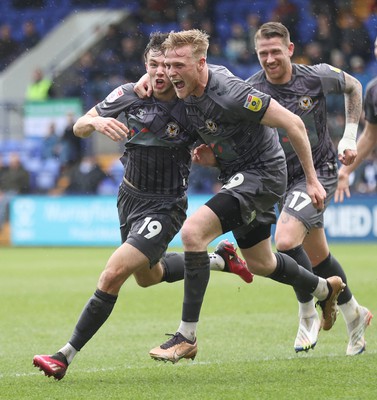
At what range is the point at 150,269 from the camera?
7430 mm

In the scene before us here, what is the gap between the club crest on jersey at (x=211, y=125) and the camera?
21.4 ft

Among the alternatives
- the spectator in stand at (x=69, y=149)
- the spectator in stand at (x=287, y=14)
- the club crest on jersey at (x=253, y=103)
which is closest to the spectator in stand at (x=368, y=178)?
the spectator in stand at (x=287, y=14)

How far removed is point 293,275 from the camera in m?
7.20

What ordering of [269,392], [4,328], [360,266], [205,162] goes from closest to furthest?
1. [269,392]
2. [205,162]
3. [4,328]
4. [360,266]

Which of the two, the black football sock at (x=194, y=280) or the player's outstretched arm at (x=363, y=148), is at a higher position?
the player's outstretched arm at (x=363, y=148)

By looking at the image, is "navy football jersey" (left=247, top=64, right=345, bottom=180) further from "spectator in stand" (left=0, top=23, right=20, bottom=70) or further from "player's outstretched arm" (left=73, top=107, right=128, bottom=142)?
"spectator in stand" (left=0, top=23, right=20, bottom=70)

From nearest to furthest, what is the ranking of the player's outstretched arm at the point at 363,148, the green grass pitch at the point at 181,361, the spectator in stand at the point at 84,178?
1. the green grass pitch at the point at 181,361
2. the player's outstretched arm at the point at 363,148
3. the spectator in stand at the point at 84,178

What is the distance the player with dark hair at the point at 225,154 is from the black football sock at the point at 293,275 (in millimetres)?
365

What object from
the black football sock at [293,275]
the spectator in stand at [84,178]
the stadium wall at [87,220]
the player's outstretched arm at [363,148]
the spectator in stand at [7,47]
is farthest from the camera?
the spectator in stand at [7,47]

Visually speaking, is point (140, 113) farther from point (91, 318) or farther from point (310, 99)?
point (310, 99)

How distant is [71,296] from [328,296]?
521 cm

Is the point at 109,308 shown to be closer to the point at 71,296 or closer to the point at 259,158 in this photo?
the point at 259,158

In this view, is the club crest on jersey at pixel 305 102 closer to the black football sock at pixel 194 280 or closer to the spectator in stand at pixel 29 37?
the black football sock at pixel 194 280

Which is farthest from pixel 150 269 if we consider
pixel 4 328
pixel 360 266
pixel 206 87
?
pixel 360 266
